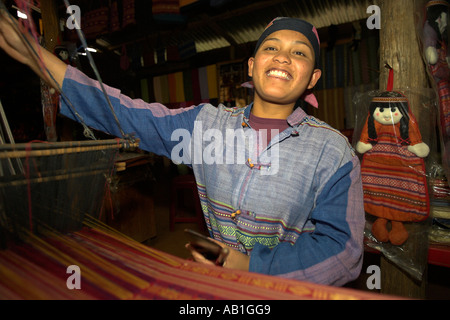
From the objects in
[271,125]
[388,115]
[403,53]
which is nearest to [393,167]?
[388,115]

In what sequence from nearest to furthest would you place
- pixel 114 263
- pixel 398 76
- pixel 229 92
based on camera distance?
pixel 114 263
pixel 398 76
pixel 229 92

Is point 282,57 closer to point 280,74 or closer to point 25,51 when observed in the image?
point 280,74

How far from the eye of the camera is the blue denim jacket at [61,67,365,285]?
1.01 meters

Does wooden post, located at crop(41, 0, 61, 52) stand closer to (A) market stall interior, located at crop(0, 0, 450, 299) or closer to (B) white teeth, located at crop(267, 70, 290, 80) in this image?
(A) market stall interior, located at crop(0, 0, 450, 299)

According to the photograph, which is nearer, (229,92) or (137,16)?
(137,16)

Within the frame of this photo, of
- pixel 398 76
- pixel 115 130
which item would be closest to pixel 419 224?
pixel 398 76

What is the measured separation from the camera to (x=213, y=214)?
1.39 meters

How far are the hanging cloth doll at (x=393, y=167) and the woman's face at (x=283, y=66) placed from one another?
0.87m

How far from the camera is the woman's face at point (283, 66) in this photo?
121 centimetres

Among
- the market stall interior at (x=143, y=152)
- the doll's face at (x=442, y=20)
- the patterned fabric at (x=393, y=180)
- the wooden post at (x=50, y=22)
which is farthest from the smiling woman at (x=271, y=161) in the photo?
the wooden post at (x=50, y=22)

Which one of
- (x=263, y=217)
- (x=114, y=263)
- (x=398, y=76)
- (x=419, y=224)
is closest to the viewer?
(x=114, y=263)

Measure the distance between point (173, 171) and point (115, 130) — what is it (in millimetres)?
6774

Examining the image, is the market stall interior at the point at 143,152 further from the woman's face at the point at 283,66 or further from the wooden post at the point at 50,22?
the woman's face at the point at 283,66
